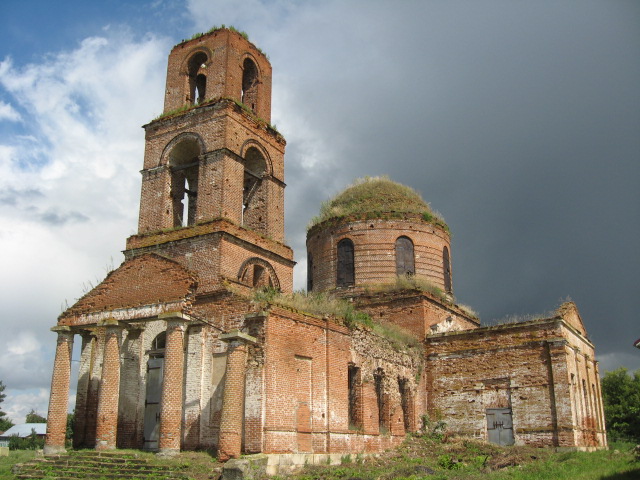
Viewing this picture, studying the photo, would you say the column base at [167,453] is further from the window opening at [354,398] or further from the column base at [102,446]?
the window opening at [354,398]

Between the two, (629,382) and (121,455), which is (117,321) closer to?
(121,455)

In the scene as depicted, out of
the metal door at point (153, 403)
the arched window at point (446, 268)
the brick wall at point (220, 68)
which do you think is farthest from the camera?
the arched window at point (446, 268)

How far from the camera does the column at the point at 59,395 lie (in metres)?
16.3

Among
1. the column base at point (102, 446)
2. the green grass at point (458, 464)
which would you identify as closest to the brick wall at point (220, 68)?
the column base at point (102, 446)

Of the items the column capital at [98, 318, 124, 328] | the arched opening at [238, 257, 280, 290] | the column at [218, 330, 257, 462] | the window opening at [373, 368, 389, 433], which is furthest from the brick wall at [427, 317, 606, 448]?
the column capital at [98, 318, 124, 328]

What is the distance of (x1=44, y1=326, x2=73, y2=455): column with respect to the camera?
16297 millimetres

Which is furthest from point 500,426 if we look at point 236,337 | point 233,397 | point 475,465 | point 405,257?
point 236,337

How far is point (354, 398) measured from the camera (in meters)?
18.2

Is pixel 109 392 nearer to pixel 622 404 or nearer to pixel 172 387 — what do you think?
pixel 172 387

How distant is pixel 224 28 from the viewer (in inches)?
818

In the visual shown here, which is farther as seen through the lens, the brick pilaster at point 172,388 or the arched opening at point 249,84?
the arched opening at point 249,84

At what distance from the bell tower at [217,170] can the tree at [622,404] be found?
26.6m

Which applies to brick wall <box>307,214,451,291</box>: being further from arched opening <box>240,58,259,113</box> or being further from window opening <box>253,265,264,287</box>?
arched opening <box>240,58,259,113</box>

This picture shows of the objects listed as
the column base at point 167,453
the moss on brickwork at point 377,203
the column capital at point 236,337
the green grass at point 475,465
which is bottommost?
the green grass at point 475,465
